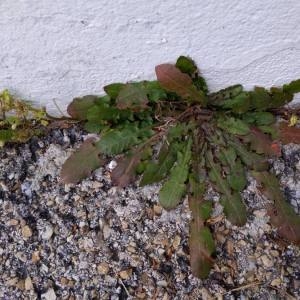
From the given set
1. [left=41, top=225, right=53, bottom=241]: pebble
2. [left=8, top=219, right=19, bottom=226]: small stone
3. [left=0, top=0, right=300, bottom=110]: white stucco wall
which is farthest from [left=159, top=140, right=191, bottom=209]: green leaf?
[left=8, top=219, right=19, bottom=226]: small stone

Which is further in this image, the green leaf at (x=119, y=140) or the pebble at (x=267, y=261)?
the green leaf at (x=119, y=140)

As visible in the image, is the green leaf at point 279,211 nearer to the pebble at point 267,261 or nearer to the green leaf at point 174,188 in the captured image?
the pebble at point 267,261

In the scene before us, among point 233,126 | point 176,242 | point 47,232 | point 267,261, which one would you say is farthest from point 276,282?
point 47,232

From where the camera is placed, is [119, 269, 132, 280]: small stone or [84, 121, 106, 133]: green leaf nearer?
[119, 269, 132, 280]: small stone

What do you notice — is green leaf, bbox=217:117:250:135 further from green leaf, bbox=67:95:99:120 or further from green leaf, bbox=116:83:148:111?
green leaf, bbox=67:95:99:120

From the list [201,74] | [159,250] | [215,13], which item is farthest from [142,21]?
[159,250]

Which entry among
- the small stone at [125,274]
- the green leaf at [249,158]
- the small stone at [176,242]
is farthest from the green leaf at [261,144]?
the small stone at [125,274]

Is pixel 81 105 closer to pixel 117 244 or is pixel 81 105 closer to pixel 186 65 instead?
pixel 186 65
